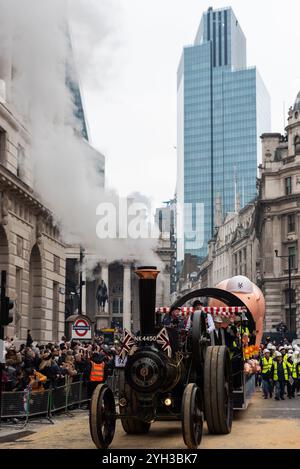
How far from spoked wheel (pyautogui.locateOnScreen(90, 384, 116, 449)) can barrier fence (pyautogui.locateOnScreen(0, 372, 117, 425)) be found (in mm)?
4327

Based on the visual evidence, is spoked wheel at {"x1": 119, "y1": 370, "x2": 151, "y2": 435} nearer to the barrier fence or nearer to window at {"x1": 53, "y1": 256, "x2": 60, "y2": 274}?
the barrier fence

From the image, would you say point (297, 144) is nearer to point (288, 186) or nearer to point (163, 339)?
point (288, 186)

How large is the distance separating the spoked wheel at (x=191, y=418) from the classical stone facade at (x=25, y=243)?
50.7ft

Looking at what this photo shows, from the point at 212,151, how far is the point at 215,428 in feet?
622

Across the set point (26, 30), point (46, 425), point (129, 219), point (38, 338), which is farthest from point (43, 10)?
point (129, 219)

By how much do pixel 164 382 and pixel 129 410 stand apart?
1.55m

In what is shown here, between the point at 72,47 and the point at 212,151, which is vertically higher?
the point at 212,151

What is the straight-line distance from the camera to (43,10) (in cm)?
1922

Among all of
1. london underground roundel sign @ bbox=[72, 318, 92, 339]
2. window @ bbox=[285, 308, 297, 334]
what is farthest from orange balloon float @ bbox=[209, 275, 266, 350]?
window @ bbox=[285, 308, 297, 334]

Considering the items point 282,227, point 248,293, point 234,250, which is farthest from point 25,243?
point 234,250

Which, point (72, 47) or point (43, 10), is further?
point (72, 47)

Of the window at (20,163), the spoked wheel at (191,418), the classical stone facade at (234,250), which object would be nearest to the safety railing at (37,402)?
the spoked wheel at (191,418)

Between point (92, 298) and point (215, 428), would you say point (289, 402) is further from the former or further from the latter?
point (92, 298)

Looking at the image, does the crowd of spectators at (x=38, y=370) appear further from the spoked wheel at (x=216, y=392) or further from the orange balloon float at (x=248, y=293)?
the orange balloon float at (x=248, y=293)
